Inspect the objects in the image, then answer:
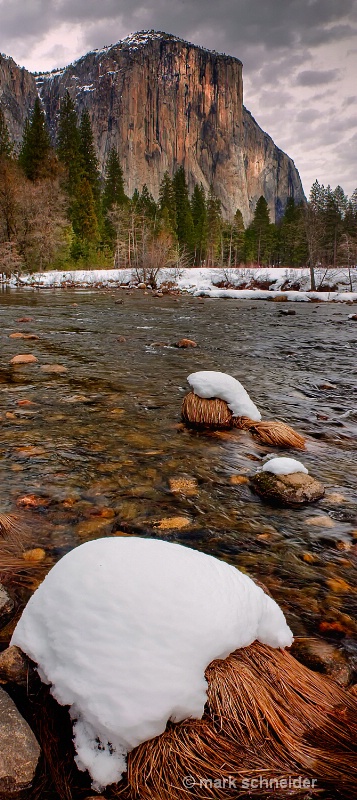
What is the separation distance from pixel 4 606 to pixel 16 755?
702 millimetres

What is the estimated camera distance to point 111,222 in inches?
2135

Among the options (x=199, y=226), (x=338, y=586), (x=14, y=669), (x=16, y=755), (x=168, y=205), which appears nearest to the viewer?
(x=16, y=755)

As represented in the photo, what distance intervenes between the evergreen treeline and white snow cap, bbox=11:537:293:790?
3101 centimetres

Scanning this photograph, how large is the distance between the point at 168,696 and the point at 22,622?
0.57 metres

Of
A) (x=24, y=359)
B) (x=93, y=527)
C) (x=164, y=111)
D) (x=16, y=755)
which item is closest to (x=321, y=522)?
(x=93, y=527)

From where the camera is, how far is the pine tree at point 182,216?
200 feet

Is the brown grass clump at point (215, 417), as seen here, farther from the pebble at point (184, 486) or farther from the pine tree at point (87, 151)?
the pine tree at point (87, 151)

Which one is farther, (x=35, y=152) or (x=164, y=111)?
(x=164, y=111)

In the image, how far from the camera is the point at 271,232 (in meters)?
66.6

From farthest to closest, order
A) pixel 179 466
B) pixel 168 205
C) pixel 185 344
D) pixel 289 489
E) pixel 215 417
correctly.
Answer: pixel 168 205 → pixel 185 344 → pixel 215 417 → pixel 179 466 → pixel 289 489

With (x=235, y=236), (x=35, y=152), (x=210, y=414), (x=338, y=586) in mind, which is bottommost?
(x=338, y=586)

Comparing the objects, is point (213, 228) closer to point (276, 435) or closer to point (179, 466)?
point (276, 435)

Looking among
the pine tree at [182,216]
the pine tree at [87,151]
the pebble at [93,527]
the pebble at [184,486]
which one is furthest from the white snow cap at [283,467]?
the pine tree at [182,216]

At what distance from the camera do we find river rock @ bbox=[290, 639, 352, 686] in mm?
1615
